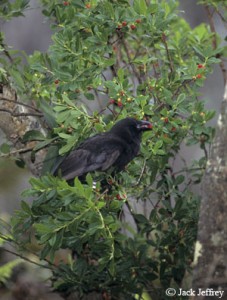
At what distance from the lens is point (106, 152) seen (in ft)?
17.4

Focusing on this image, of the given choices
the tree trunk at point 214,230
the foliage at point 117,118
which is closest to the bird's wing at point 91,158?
the foliage at point 117,118

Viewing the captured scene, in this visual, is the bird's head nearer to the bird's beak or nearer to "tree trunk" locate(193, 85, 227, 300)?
the bird's beak

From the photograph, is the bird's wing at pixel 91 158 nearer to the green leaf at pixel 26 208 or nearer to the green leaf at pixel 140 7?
the green leaf at pixel 26 208

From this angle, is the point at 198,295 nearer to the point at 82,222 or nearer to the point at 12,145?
the point at 82,222

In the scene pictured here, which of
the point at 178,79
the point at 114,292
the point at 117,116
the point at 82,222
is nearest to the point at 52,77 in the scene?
the point at 117,116

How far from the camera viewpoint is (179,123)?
499 centimetres

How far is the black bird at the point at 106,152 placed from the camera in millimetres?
5160

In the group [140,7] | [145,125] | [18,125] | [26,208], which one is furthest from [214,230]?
[18,125]

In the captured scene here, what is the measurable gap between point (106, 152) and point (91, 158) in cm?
13

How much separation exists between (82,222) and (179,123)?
992 millimetres

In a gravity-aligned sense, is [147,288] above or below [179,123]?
below

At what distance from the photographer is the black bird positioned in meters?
5.16

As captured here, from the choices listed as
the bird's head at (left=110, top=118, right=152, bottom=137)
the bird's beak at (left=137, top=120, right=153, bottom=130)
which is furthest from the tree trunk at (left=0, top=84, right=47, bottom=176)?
the bird's beak at (left=137, top=120, right=153, bottom=130)

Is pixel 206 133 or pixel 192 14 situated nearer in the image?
pixel 206 133
